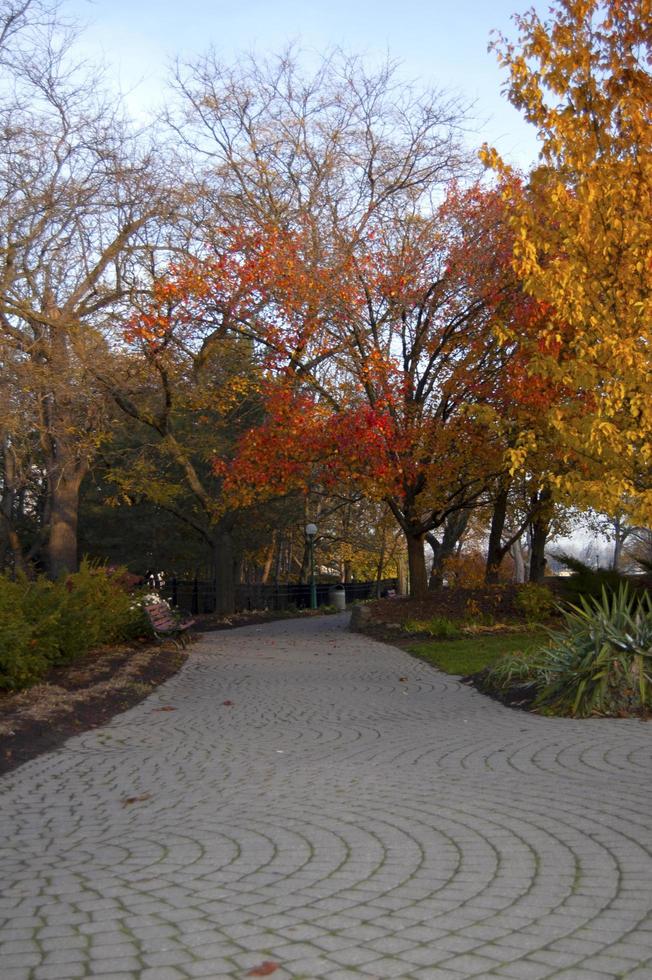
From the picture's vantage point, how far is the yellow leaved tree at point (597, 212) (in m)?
10.0

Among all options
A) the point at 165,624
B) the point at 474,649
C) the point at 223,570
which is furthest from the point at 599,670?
the point at 223,570

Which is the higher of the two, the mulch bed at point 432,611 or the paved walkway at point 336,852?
the mulch bed at point 432,611

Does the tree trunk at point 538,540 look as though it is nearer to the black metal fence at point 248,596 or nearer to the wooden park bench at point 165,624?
the black metal fence at point 248,596

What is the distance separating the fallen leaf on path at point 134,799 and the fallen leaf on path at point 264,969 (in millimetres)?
3013

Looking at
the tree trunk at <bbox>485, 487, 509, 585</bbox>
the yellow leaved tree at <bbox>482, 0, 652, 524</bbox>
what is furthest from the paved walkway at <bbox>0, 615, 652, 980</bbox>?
the tree trunk at <bbox>485, 487, 509, 585</bbox>

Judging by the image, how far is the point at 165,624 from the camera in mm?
17828

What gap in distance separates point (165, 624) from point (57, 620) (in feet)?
20.1

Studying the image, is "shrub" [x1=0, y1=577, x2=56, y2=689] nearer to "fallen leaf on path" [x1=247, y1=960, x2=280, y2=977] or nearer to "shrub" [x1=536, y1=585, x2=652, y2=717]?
"shrub" [x1=536, y1=585, x2=652, y2=717]

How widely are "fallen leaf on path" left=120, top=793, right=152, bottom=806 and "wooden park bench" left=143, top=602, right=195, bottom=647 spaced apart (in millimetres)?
11062

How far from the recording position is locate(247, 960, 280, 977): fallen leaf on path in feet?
10.4

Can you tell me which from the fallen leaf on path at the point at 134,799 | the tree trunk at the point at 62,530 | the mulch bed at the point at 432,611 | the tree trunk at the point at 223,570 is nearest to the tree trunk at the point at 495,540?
the mulch bed at the point at 432,611

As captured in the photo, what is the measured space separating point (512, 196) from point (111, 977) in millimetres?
9837

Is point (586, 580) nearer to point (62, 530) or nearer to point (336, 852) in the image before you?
point (62, 530)

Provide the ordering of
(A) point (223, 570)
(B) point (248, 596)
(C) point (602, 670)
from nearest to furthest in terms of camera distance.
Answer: (C) point (602, 670) → (A) point (223, 570) → (B) point (248, 596)
